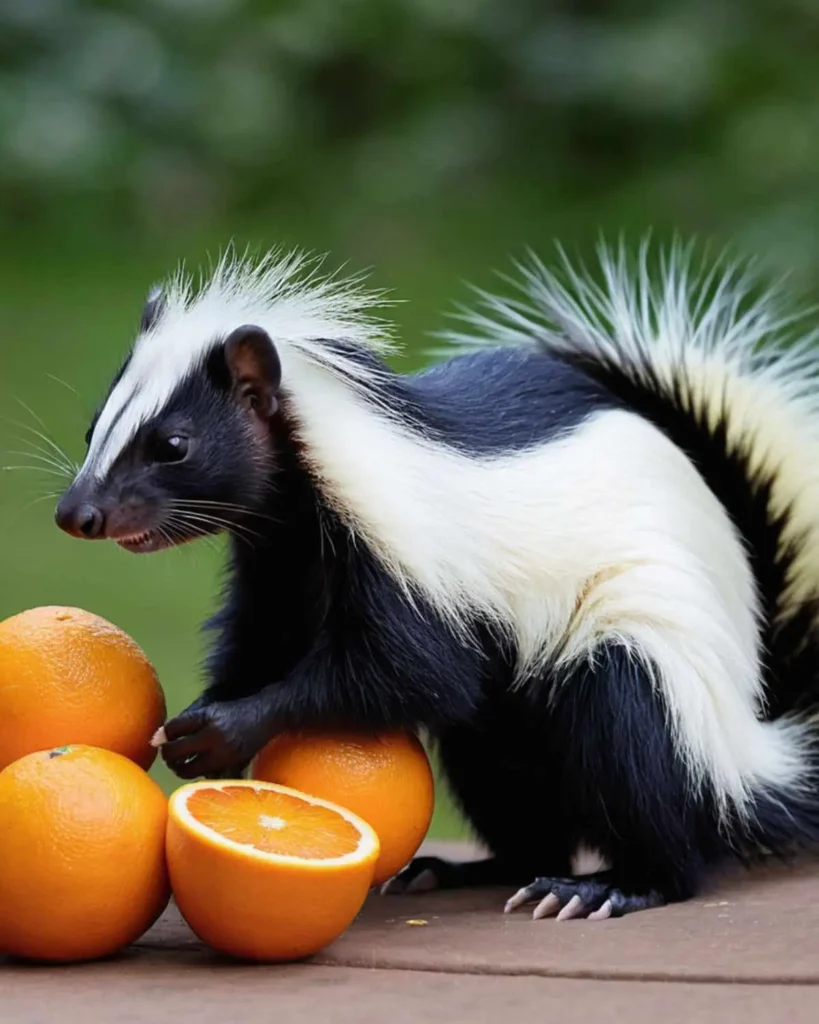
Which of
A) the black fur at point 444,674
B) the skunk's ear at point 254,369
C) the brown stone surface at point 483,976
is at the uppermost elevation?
the skunk's ear at point 254,369

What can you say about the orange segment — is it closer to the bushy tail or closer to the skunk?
the skunk

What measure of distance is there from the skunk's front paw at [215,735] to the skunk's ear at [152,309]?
2.16 feet

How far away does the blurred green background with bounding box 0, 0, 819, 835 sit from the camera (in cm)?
814

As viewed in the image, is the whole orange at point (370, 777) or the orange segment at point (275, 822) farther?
the whole orange at point (370, 777)

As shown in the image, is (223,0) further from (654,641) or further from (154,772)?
(654,641)

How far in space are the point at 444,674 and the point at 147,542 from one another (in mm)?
499

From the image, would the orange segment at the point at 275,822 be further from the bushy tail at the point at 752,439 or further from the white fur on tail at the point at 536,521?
the bushy tail at the point at 752,439

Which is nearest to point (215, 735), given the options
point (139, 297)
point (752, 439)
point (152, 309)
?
point (152, 309)

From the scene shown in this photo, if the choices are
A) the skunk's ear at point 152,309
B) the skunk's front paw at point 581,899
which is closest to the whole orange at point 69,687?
the skunk's ear at point 152,309

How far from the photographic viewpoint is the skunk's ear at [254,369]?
2.94m

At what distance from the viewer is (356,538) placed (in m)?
2.92

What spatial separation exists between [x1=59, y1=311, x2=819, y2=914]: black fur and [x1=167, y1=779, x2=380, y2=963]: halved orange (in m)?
0.26

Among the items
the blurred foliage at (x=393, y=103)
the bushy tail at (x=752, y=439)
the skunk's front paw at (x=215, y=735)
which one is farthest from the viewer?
the blurred foliage at (x=393, y=103)

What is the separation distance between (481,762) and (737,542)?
1.94 ft
